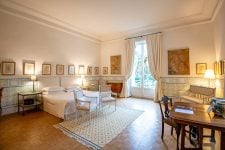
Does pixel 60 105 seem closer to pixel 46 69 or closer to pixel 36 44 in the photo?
pixel 46 69

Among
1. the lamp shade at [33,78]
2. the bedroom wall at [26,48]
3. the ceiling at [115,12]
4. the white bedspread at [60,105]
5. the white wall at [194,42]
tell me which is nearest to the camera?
the white bedspread at [60,105]

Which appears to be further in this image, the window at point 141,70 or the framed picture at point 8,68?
the window at point 141,70

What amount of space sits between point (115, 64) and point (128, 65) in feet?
3.33

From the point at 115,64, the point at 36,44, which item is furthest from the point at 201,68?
the point at 36,44

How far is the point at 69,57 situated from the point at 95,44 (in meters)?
2.39

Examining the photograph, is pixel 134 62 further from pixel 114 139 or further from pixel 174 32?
pixel 114 139

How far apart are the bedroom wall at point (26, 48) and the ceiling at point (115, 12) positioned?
412 mm

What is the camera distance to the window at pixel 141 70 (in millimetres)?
7133

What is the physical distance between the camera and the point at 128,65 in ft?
24.6

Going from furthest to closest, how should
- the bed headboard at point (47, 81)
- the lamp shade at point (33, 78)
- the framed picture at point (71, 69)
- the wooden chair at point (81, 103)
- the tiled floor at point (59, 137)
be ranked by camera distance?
the framed picture at point (71, 69), the bed headboard at point (47, 81), the lamp shade at point (33, 78), the wooden chair at point (81, 103), the tiled floor at point (59, 137)

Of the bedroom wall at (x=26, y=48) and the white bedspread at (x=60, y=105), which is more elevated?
the bedroom wall at (x=26, y=48)

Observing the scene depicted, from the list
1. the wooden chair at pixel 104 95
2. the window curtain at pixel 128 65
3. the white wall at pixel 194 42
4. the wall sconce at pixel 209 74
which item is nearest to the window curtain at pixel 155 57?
the white wall at pixel 194 42

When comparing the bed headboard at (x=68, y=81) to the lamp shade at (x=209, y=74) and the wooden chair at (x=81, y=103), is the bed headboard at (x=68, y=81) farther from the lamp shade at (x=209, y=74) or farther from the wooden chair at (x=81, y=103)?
the lamp shade at (x=209, y=74)

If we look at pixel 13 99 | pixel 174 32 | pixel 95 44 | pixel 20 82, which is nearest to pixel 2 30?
pixel 20 82
